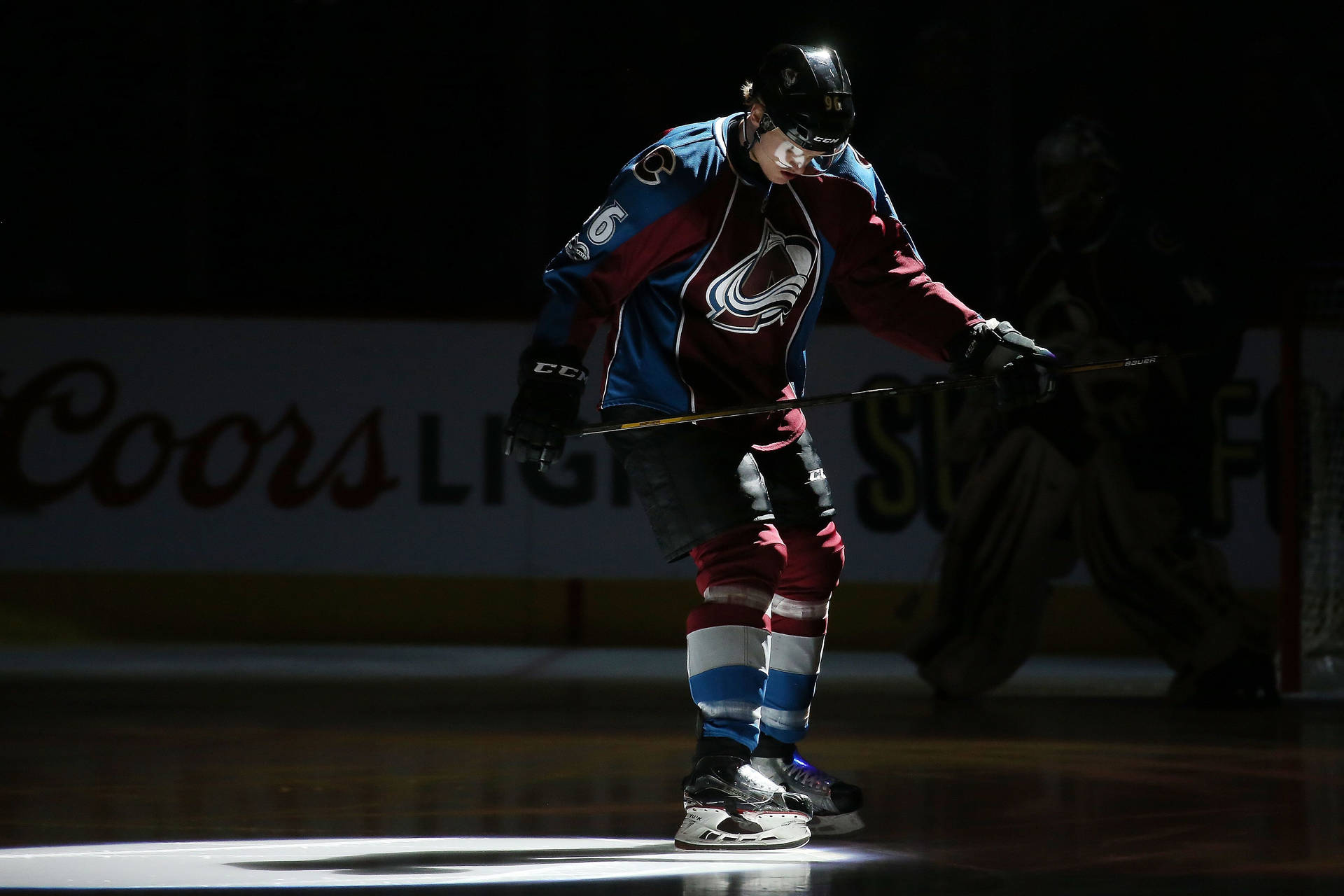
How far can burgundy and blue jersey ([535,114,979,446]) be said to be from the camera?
4.07 metres

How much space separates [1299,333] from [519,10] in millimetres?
3668

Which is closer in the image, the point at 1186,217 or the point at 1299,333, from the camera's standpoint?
the point at 1299,333

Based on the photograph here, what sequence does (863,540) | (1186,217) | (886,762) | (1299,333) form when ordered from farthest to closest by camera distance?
1. (1186,217)
2. (863,540)
3. (1299,333)
4. (886,762)

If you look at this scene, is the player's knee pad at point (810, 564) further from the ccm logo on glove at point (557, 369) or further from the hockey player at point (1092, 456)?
the hockey player at point (1092, 456)

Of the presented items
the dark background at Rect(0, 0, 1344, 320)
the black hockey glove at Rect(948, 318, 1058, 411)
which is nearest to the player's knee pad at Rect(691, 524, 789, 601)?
the black hockey glove at Rect(948, 318, 1058, 411)

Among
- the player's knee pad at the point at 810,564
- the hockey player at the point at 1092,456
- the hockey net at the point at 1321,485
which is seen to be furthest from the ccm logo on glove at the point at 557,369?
the hockey net at the point at 1321,485

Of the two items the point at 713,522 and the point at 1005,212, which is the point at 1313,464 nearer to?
the point at 1005,212

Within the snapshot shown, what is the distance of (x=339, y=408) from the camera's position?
8.61 meters

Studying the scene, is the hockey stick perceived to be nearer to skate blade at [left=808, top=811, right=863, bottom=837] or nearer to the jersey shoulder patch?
the jersey shoulder patch

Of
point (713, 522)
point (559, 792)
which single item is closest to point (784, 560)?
point (713, 522)

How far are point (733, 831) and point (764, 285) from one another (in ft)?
3.54

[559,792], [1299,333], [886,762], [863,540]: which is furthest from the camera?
[863,540]

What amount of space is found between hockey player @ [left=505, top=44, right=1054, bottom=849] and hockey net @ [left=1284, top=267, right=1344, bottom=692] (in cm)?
356

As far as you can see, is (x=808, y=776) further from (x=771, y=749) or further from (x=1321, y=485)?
(x=1321, y=485)
